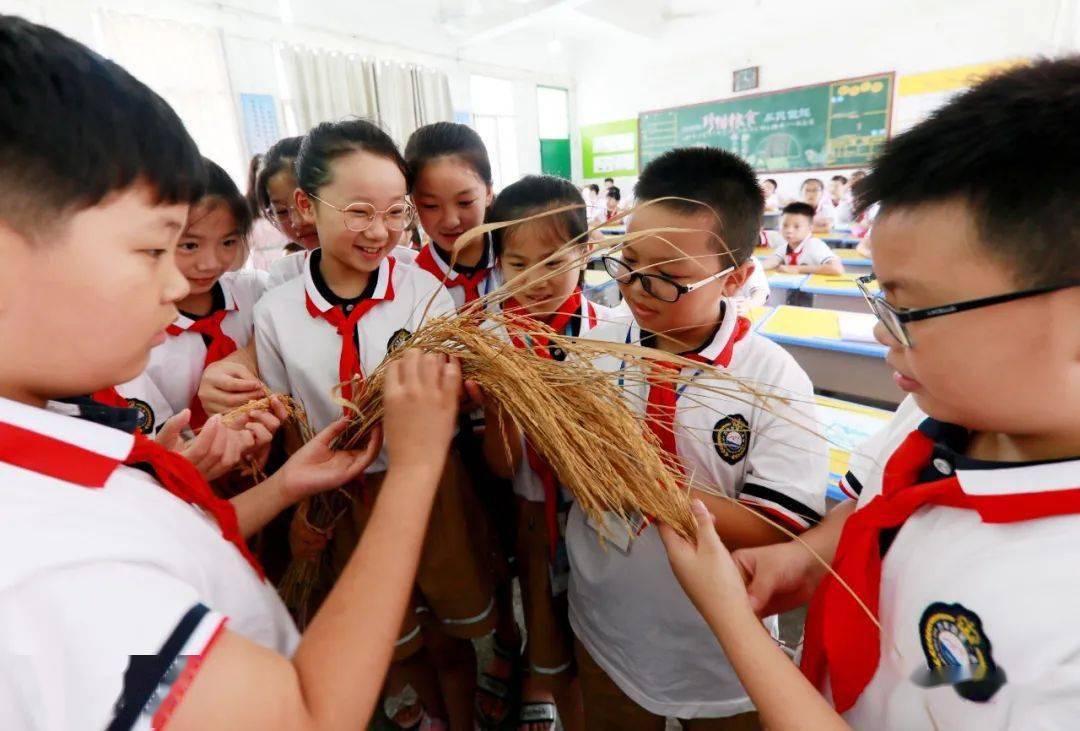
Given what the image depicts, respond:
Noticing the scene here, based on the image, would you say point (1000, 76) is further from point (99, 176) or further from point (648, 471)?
point (99, 176)

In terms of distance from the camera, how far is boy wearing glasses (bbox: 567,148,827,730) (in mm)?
1092

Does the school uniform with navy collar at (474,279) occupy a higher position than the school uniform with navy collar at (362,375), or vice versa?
the school uniform with navy collar at (474,279)

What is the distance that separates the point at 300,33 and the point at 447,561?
7254 millimetres

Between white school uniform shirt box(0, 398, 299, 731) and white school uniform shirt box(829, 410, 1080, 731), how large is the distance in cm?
85

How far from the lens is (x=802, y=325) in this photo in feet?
10.7

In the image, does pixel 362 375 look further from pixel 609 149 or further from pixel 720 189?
pixel 609 149

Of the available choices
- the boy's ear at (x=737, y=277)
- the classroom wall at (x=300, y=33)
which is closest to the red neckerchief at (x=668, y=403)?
the boy's ear at (x=737, y=277)

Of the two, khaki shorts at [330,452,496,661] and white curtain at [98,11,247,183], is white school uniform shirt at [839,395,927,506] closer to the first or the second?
khaki shorts at [330,452,496,661]

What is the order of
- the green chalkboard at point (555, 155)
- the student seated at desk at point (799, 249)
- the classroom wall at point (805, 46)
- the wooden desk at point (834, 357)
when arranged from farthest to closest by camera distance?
the green chalkboard at point (555, 155) < the classroom wall at point (805, 46) < the student seated at desk at point (799, 249) < the wooden desk at point (834, 357)

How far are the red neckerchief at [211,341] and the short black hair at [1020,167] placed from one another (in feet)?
5.90

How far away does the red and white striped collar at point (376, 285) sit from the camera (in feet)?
4.89

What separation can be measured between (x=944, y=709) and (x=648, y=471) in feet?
1.55

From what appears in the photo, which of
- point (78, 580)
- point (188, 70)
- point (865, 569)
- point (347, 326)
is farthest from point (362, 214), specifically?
point (188, 70)

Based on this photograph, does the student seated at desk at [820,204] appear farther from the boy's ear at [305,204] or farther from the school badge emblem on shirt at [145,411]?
the school badge emblem on shirt at [145,411]
